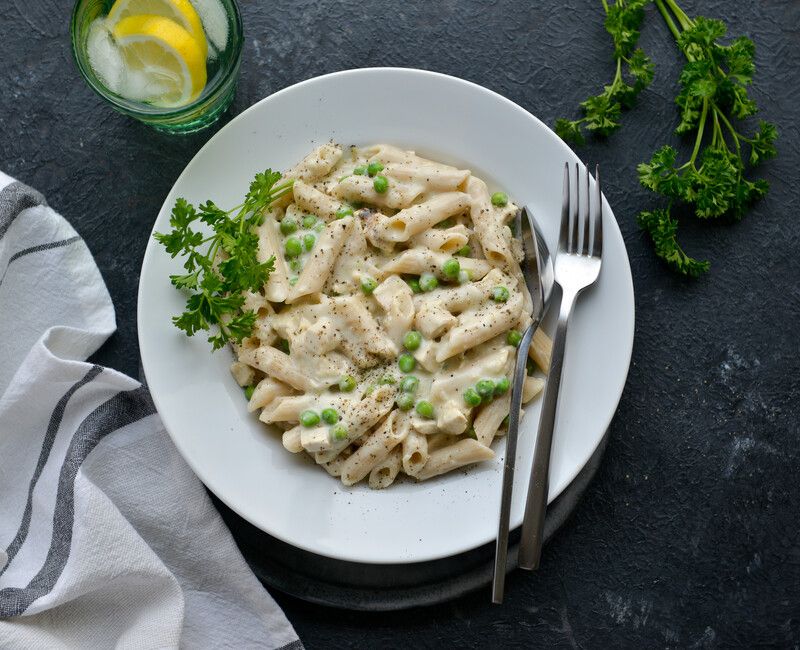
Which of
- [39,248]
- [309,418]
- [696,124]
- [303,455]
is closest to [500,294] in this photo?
[309,418]

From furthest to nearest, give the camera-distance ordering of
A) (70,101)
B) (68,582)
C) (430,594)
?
1. (70,101)
2. (430,594)
3. (68,582)

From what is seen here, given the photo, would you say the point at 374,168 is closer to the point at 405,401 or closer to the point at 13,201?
the point at 405,401

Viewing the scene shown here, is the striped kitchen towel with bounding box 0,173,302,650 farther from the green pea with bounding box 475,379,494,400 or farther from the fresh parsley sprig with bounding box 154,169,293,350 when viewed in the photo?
the green pea with bounding box 475,379,494,400

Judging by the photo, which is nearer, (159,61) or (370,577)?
(159,61)

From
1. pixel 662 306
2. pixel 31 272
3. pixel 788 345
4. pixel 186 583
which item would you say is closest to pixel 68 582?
pixel 186 583

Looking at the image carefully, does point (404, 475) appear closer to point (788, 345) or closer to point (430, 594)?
point (430, 594)
